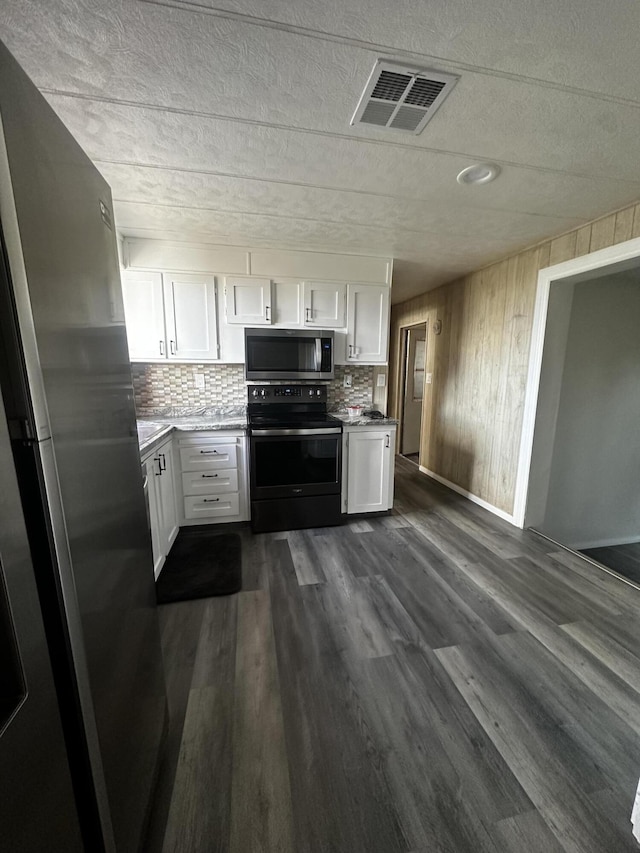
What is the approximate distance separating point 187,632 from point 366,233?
2.94 meters

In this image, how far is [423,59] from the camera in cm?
114

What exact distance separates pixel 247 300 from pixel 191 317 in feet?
1.66

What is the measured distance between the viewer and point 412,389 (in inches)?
207

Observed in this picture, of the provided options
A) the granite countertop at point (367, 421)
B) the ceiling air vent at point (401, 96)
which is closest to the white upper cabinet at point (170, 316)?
Answer: the granite countertop at point (367, 421)

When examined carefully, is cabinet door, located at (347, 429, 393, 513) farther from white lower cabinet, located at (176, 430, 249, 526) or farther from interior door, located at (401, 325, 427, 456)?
interior door, located at (401, 325, 427, 456)

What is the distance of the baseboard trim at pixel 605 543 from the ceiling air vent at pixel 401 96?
3908 millimetres

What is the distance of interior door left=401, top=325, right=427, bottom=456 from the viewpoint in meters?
5.10

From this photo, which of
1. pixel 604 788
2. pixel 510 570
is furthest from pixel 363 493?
pixel 604 788

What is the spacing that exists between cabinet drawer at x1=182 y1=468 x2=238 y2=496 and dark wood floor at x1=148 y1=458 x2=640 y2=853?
773mm

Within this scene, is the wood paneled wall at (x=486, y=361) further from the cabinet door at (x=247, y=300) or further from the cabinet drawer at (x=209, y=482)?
the cabinet drawer at (x=209, y=482)

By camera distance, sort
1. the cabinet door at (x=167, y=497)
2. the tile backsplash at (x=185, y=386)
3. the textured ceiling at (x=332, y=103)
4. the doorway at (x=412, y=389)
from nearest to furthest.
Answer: the textured ceiling at (x=332, y=103), the cabinet door at (x=167, y=497), the tile backsplash at (x=185, y=386), the doorway at (x=412, y=389)

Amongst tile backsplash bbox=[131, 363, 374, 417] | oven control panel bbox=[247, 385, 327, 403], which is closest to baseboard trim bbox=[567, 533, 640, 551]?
oven control panel bbox=[247, 385, 327, 403]

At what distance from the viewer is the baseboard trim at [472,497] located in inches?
123

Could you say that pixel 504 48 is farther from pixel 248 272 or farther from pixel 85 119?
pixel 248 272
